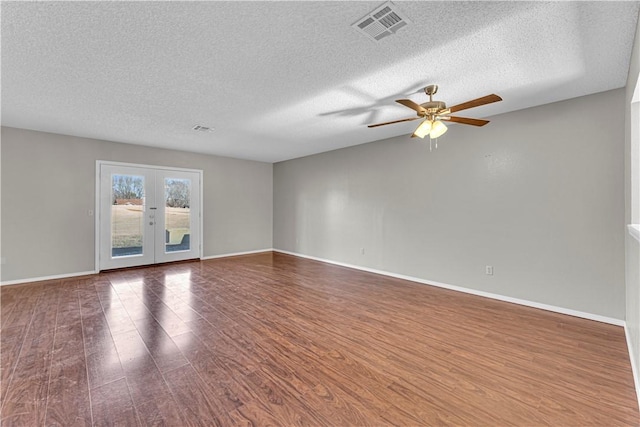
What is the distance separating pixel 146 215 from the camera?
571 cm

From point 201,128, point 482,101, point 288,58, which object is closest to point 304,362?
point 288,58

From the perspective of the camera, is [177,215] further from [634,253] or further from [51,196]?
[634,253]

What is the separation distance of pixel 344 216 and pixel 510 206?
306 centimetres

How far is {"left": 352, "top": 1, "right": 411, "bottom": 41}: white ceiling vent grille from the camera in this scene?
1.79 m

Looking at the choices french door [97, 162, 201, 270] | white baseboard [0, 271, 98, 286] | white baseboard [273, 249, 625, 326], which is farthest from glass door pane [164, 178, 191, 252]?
white baseboard [273, 249, 625, 326]

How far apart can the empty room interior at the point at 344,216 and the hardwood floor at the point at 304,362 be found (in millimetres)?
Answer: 21

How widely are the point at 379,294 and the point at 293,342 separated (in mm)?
1837

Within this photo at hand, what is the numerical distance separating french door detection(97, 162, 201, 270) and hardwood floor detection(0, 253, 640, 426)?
1.63 m

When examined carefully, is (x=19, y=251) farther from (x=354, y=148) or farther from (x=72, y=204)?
(x=354, y=148)

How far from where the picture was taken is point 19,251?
14.5 ft

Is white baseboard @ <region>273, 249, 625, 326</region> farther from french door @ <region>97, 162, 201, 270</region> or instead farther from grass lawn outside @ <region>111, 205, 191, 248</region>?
grass lawn outside @ <region>111, 205, 191, 248</region>

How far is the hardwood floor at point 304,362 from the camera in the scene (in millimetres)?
1670

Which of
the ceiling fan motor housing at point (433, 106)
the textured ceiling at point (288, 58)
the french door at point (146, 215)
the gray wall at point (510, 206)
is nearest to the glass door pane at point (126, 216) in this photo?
the french door at point (146, 215)

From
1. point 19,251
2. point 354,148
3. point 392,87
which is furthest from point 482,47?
point 19,251
